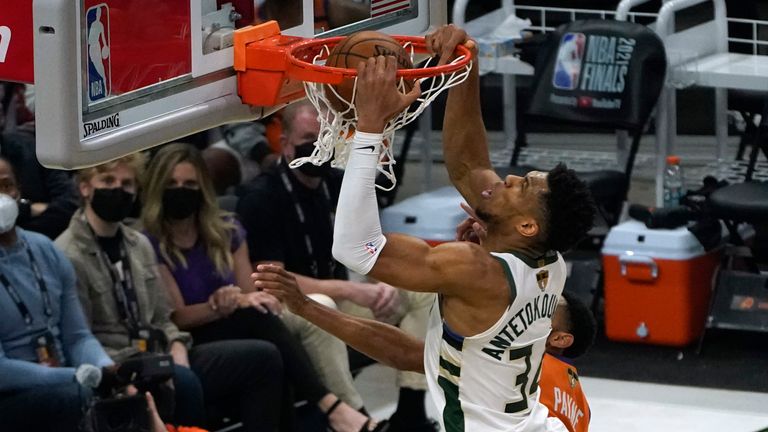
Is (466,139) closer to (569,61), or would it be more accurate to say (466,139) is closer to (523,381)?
(523,381)

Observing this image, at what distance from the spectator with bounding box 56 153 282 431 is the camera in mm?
198

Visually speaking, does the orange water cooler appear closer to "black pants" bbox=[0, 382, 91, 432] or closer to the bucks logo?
"black pants" bbox=[0, 382, 91, 432]

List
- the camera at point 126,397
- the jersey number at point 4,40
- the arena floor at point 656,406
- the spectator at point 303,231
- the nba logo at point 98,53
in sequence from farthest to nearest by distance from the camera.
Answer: the arena floor at point 656,406 → the spectator at point 303,231 → the camera at point 126,397 → the jersey number at point 4,40 → the nba logo at point 98,53

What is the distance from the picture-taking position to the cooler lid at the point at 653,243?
25.7ft

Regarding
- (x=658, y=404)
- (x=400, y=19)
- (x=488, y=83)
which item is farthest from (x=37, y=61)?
(x=488, y=83)

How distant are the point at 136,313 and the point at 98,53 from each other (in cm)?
237

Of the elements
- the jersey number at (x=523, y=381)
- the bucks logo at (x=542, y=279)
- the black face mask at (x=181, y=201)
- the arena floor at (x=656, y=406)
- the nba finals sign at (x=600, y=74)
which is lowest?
the arena floor at (x=656, y=406)

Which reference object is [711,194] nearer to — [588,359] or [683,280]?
Answer: [683,280]

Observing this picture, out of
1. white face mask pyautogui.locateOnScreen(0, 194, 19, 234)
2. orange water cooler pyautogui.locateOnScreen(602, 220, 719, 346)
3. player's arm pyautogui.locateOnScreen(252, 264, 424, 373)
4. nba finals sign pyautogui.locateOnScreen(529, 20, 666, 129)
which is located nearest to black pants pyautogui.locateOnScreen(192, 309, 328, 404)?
white face mask pyautogui.locateOnScreen(0, 194, 19, 234)

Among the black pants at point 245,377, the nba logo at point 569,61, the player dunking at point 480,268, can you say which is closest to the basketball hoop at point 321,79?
the player dunking at point 480,268

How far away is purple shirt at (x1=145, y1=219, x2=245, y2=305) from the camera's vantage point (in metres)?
6.62

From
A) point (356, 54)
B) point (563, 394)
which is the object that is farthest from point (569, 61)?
point (356, 54)

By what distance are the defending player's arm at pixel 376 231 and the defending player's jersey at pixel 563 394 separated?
38.9 inches

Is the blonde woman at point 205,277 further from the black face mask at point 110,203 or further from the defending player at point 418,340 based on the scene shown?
the defending player at point 418,340
